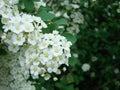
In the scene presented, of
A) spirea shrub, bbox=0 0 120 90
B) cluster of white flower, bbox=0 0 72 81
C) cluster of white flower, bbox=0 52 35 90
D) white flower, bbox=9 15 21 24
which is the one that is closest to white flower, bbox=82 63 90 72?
spirea shrub, bbox=0 0 120 90

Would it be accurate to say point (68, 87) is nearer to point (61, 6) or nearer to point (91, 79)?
point (61, 6)

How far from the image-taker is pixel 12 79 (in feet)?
6.71

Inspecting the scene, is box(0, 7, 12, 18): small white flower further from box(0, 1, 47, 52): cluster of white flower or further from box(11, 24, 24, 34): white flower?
box(11, 24, 24, 34): white flower

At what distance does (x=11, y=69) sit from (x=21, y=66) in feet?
0.35

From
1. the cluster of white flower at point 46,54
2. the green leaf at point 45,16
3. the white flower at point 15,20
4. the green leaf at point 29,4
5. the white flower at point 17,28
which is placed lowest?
the cluster of white flower at point 46,54

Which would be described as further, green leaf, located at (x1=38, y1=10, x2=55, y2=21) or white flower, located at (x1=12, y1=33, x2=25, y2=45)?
green leaf, located at (x1=38, y1=10, x2=55, y2=21)

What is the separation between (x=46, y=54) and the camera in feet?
5.67

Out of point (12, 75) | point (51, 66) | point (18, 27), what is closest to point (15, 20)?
point (18, 27)

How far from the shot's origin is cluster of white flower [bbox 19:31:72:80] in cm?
174

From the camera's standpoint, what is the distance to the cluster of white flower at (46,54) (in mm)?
1736

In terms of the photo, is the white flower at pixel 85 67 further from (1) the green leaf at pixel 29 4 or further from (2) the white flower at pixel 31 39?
(2) the white flower at pixel 31 39

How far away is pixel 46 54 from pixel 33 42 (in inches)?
3.2

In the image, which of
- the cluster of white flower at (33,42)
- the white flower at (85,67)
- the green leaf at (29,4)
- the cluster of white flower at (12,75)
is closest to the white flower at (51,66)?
the cluster of white flower at (33,42)

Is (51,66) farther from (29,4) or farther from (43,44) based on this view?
(29,4)
